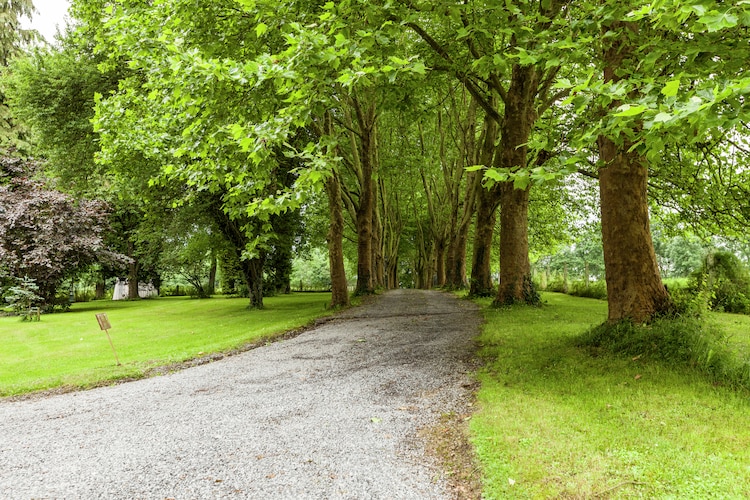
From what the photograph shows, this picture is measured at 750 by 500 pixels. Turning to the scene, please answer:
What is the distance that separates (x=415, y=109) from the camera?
498 inches

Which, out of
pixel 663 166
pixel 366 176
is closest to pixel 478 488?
pixel 663 166

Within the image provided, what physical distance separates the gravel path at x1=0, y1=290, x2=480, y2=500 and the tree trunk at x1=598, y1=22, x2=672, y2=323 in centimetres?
272

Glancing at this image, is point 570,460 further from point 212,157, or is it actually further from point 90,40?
point 90,40

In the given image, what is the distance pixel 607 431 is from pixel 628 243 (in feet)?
12.5

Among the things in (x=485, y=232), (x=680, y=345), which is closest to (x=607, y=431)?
(x=680, y=345)

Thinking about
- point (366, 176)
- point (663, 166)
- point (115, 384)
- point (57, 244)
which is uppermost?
point (366, 176)

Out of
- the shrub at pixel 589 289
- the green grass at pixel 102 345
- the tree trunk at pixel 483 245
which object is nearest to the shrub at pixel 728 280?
the shrub at pixel 589 289

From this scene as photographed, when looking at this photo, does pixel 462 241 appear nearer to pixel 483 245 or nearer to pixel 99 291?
pixel 483 245

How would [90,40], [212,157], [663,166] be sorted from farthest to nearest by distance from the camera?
[90,40] → [663,166] → [212,157]

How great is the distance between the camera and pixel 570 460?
11.2 feet

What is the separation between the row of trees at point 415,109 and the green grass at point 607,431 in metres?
1.92

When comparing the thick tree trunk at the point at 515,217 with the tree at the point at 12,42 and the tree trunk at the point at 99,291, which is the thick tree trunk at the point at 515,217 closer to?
the tree at the point at 12,42

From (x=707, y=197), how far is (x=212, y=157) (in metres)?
11.8

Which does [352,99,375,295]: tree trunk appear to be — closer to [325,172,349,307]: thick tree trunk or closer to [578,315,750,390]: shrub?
[325,172,349,307]: thick tree trunk
